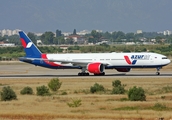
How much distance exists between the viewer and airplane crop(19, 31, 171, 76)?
76312mm

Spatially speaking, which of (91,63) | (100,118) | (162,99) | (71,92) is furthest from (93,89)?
(91,63)

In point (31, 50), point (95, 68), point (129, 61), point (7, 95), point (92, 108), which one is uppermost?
point (31, 50)

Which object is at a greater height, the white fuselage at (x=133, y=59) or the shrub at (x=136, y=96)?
the white fuselage at (x=133, y=59)

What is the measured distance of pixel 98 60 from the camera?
259ft

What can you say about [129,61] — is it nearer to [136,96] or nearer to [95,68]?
[95,68]

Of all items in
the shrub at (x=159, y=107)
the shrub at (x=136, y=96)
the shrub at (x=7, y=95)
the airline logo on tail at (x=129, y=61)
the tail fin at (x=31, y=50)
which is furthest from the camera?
the tail fin at (x=31, y=50)

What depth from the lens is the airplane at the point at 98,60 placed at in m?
76.3

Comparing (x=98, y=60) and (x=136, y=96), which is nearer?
(x=136, y=96)

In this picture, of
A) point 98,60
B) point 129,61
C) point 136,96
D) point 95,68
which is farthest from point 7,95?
point 98,60

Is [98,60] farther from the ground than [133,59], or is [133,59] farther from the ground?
[133,59]

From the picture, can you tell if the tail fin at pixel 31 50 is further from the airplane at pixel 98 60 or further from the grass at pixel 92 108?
the grass at pixel 92 108

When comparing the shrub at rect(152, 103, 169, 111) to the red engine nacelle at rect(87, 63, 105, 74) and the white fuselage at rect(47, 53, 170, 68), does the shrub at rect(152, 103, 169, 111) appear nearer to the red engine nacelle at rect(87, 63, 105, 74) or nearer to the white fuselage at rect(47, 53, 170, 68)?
the white fuselage at rect(47, 53, 170, 68)

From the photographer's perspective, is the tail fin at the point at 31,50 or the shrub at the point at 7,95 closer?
the shrub at the point at 7,95

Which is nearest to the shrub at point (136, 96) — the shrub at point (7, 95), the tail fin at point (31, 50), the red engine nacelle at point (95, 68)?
the shrub at point (7, 95)
